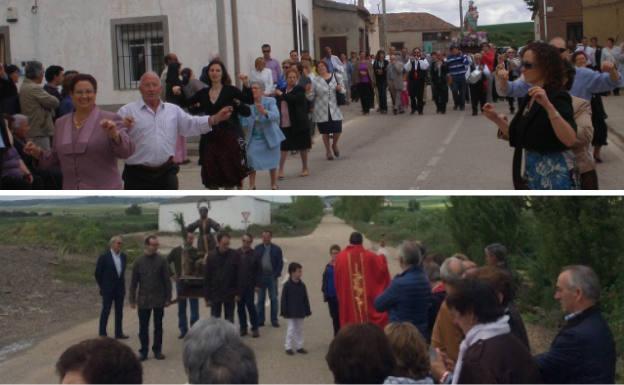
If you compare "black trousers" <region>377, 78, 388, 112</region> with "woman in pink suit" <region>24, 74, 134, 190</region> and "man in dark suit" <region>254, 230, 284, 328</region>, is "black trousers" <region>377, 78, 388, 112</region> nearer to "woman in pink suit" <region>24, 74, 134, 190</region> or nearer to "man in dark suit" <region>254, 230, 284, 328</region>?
"woman in pink suit" <region>24, 74, 134, 190</region>

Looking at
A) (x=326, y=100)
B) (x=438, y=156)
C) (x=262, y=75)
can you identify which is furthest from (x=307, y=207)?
(x=262, y=75)

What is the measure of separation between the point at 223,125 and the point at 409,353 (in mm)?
6652

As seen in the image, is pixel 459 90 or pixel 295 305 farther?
pixel 459 90

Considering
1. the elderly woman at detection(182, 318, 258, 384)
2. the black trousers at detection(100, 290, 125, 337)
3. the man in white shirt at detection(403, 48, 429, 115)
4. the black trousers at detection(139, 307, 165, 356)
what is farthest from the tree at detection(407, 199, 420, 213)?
the man in white shirt at detection(403, 48, 429, 115)

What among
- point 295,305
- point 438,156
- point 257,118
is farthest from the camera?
point 438,156

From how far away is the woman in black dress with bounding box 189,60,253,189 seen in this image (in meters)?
10.2

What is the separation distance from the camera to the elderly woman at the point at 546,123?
589cm

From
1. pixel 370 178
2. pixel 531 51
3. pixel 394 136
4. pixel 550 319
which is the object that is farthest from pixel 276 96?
pixel 550 319

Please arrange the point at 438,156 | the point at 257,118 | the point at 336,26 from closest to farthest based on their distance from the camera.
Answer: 1. the point at 257,118
2. the point at 438,156
3. the point at 336,26

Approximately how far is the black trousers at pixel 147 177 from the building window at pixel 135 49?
16376 mm

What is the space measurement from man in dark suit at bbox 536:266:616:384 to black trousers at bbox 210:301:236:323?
1161 mm

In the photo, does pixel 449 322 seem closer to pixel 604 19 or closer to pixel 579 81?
pixel 579 81

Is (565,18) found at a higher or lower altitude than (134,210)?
higher

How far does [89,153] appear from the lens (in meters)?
6.93
